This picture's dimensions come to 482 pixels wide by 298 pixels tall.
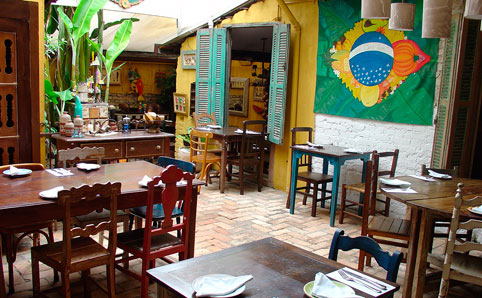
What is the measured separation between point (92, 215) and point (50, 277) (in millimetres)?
629

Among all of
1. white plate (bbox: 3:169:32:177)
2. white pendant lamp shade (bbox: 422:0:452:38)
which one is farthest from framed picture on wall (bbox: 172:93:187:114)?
white pendant lamp shade (bbox: 422:0:452:38)

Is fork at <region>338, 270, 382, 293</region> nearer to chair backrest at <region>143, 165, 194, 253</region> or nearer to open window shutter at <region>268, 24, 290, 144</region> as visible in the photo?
chair backrest at <region>143, 165, 194, 253</region>

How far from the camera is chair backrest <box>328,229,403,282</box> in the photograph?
2096 millimetres

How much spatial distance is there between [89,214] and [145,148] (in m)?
2.06

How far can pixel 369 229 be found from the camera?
372cm

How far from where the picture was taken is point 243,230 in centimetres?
499

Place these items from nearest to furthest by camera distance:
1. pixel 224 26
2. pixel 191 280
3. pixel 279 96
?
pixel 191 280, pixel 279 96, pixel 224 26

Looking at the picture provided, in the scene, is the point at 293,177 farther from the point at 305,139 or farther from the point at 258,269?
the point at 258,269

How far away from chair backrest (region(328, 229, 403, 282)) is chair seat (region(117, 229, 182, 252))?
1.36 meters

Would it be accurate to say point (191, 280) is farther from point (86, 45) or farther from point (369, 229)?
point (86, 45)

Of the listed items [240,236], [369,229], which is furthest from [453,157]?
A: [240,236]

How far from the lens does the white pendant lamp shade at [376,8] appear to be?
10.0 ft

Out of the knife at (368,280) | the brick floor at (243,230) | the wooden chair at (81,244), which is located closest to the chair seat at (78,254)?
the wooden chair at (81,244)

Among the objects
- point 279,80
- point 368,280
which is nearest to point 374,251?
point 368,280
